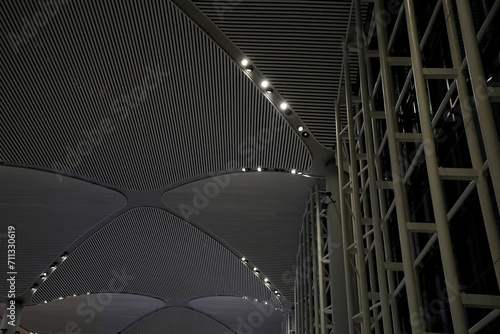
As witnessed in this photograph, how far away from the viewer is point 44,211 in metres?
24.8

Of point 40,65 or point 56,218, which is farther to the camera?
point 56,218

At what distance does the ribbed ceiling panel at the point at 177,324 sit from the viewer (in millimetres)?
34812

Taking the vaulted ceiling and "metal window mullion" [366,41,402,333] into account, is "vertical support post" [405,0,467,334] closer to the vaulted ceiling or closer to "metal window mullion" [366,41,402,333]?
"metal window mullion" [366,41,402,333]

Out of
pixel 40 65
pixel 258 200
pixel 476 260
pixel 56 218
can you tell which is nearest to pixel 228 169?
pixel 258 200

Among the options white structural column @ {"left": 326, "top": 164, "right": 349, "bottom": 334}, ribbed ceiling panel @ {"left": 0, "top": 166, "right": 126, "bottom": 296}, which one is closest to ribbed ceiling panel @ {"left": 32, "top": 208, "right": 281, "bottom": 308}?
ribbed ceiling panel @ {"left": 0, "top": 166, "right": 126, "bottom": 296}

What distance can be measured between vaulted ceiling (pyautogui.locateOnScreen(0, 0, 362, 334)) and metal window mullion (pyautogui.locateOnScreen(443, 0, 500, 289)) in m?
6.37

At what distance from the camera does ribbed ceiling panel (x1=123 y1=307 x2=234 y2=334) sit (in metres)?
34.8

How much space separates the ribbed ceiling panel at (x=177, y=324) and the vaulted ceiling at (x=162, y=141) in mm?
3655

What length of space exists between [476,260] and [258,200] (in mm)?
15923

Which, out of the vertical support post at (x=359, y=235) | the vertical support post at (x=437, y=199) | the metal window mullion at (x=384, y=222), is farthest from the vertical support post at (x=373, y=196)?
the vertical support post at (x=437, y=199)

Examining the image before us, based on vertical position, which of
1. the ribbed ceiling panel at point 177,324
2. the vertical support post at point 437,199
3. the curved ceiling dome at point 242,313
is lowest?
the vertical support post at point 437,199

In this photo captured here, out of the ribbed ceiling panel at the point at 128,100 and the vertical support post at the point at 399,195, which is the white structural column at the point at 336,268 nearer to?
the ribbed ceiling panel at the point at 128,100

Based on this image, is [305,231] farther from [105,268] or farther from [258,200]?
[105,268]

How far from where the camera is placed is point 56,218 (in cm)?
2511
